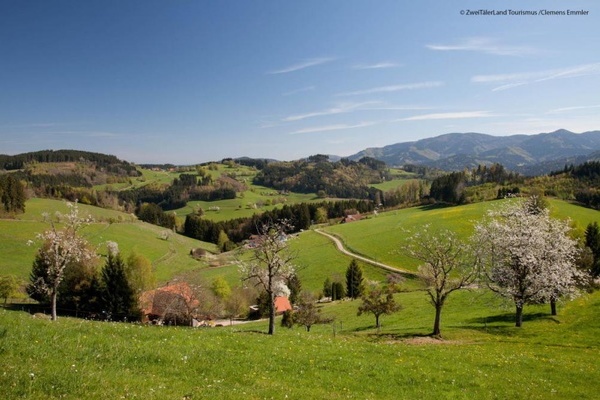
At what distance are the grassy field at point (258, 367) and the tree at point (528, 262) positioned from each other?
780cm

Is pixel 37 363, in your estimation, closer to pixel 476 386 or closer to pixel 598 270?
pixel 476 386

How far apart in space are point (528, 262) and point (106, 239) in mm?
111162

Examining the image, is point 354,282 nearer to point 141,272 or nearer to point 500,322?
point 500,322

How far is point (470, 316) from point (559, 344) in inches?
555

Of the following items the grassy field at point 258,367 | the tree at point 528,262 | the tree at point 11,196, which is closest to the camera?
the grassy field at point 258,367

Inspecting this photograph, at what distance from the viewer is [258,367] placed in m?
15.8

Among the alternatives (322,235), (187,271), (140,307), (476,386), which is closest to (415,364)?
(476,386)

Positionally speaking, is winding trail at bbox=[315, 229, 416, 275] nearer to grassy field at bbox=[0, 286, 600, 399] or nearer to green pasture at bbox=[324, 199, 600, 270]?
green pasture at bbox=[324, 199, 600, 270]

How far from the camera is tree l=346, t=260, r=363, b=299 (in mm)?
79650

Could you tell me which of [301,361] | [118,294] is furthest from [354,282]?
[301,361]

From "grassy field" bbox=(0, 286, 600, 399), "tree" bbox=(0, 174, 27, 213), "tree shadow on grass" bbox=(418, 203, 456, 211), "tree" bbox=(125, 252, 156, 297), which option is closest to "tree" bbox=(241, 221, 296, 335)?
"grassy field" bbox=(0, 286, 600, 399)

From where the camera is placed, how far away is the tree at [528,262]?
121 feet

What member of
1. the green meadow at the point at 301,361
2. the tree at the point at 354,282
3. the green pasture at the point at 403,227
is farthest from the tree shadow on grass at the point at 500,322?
the green pasture at the point at 403,227

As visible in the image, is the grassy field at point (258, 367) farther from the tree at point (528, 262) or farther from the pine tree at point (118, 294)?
the pine tree at point (118, 294)
